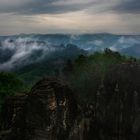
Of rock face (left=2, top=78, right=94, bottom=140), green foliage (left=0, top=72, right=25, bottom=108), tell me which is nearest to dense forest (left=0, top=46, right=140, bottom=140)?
rock face (left=2, top=78, right=94, bottom=140)

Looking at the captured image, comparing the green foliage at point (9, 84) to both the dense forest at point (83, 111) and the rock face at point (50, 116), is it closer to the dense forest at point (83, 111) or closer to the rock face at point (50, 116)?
the dense forest at point (83, 111)

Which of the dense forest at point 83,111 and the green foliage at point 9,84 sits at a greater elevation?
the dense forest at point 83,111

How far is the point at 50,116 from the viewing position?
4781cm

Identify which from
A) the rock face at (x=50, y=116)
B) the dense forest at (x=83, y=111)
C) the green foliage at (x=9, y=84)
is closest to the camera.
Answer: the rock face at (x=50, y=116)

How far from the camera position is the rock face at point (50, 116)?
47656mm

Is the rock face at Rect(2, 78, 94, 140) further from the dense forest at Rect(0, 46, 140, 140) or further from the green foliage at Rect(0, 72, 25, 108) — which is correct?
the green foliage at Rect(0, 72, 25, 108)

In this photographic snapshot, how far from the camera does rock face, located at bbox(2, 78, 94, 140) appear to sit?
47.7 meters

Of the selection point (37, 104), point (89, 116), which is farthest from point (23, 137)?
point (89, 116)

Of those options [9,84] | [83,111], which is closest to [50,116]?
[83,111]

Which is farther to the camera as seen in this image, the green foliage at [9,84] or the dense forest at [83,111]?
the green foliage at [9,84]

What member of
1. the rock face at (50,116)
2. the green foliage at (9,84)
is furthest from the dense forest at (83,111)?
the green foliage at (9,84)

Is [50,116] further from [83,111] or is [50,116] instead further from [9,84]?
[9,84]

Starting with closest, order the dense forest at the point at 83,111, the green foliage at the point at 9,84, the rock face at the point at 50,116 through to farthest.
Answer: the rock face at the point at 50,116
the dense forest at the point at 83,111
the green foliage at the point at 9,84

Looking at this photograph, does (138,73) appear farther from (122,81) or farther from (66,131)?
(66,131)
